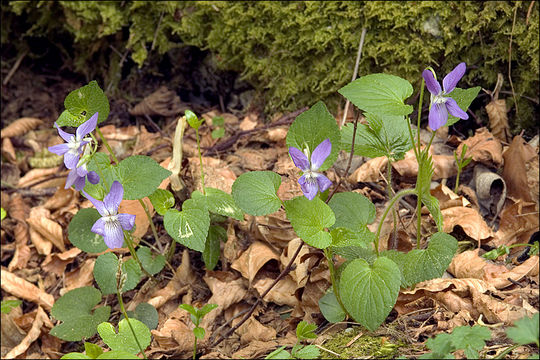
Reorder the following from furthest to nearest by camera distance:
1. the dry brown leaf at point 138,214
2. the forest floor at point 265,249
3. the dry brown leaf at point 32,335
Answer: the dry brown leaf at point 138,214, the dry brown leaf at point 32,335, the forest floor at point 265,249

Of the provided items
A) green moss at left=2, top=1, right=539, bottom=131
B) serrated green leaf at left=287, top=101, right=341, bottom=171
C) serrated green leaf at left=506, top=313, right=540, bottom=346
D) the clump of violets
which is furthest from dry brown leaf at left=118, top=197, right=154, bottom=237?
serrated green leaf at left=506, top=313, right=540, bottom=346

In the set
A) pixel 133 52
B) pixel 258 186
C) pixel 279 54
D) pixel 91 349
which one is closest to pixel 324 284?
pixel 258 186

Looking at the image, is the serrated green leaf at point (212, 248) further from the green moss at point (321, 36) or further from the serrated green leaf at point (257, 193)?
the green moss at point (321, 36)

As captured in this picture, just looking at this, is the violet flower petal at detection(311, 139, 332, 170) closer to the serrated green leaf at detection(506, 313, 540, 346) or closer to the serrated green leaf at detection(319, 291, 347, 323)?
the serrated green leaf at detection(319, 291, 347, 323)

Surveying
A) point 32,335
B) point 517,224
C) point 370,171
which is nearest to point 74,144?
point 32,335

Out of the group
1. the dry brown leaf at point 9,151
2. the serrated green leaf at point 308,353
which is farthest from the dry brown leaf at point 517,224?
the dry brown leaf at point 9,151

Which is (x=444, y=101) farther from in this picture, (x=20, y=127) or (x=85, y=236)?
(x=20, y=127)

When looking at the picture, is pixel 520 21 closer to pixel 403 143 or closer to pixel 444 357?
pixel 403 143
